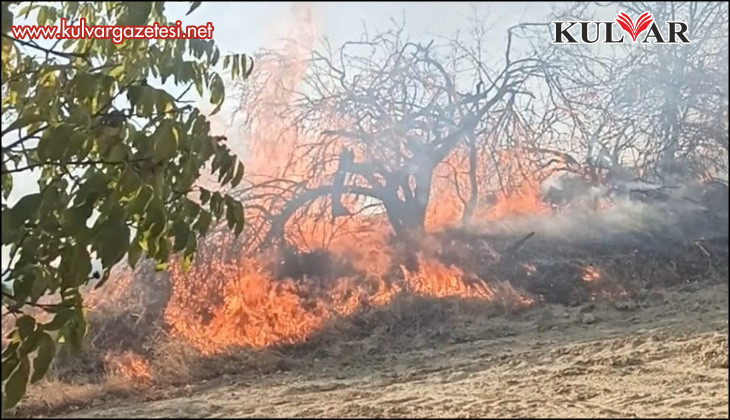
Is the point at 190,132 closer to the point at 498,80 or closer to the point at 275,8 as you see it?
the point at 275,8

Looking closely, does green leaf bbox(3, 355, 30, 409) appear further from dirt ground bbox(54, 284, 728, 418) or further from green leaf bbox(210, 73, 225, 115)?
dirt ground bbox(54, 284, 728, 418)

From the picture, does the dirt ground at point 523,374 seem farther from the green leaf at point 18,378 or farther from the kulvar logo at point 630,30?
the green leaf at point 18,378

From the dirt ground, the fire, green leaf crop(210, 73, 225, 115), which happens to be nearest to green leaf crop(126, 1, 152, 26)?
green leaf crop(210, 73, 225, 115)

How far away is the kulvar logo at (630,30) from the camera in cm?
117

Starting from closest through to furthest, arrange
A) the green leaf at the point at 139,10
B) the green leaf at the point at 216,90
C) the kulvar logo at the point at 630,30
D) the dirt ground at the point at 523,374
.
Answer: the green leaf at the point at 139,10 → the green leaf at the point at 216,90 → the kulvar logo at the point at 630,30 → the dirt ground at the point at 523,374

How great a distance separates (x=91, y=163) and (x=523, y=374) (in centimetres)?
105

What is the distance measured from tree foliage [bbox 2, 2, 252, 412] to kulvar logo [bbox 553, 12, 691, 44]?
31.4 inches

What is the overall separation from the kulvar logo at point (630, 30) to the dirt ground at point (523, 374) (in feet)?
1.56

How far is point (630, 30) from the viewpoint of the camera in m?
1.18

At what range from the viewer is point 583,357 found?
135 cm

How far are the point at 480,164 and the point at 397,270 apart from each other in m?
0.27

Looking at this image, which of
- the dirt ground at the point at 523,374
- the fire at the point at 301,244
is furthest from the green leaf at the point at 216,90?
the dirt ground at the point at 523,374

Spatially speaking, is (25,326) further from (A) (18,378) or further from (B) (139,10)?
(B) (139,10)

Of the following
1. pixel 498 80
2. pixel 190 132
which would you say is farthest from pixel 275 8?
pixel 190 132
